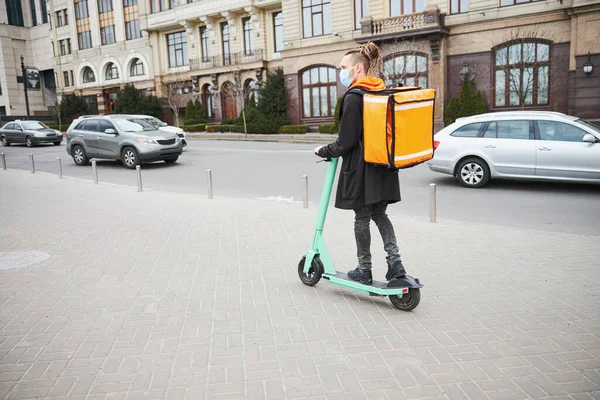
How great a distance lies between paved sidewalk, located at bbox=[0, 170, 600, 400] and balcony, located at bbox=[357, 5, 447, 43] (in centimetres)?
2346

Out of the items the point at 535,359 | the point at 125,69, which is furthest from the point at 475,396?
the point at 125,69

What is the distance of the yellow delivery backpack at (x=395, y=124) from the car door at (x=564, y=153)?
7696 mm

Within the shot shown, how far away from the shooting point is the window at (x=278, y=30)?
4006 cm

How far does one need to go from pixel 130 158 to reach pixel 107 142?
3.99 ft

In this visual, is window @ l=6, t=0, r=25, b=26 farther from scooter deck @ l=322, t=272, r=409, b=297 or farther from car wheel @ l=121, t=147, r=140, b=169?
scooter deck @ l=322, t=272, r=409, b=297

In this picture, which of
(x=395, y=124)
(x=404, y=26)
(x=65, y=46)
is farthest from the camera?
(x=65, y=46)

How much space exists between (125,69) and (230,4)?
1683 centimetres

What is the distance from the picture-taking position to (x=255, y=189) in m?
12.6

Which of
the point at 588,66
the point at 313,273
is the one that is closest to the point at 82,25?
the point at 588,66

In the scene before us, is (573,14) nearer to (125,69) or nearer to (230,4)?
(230,4)

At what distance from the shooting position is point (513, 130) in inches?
438

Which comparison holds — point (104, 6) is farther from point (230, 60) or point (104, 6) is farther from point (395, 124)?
point (395, 124)

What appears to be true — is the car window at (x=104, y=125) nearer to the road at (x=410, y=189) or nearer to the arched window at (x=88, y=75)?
the road at (x=410, y=189)

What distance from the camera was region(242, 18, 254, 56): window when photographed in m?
42.0
